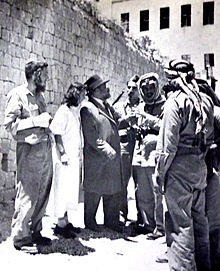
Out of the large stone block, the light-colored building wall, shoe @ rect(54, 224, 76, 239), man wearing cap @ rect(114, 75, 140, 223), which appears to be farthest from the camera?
the light-colored building wall

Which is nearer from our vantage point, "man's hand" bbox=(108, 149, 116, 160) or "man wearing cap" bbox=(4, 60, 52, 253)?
"man wearing cap" bbox=(4, 60, 52, 253)

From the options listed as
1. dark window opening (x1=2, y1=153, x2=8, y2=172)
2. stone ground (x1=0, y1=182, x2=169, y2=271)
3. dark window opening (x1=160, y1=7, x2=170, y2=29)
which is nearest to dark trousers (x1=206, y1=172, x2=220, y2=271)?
stone ground (x1=0, y1=182, x2=169, y2=271)

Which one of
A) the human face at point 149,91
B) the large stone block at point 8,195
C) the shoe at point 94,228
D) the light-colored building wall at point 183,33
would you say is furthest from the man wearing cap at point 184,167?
the light-colored building wall at point 183,33

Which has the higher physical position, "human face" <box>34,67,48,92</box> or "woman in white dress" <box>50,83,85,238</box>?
"human face" <box>34,67,48,92</box>

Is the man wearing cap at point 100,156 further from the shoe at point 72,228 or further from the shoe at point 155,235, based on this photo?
the shoe at point 155,235

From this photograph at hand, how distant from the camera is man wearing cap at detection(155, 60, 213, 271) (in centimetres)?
368

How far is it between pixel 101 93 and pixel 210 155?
180 cm

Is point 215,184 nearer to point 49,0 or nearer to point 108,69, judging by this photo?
point 49,0

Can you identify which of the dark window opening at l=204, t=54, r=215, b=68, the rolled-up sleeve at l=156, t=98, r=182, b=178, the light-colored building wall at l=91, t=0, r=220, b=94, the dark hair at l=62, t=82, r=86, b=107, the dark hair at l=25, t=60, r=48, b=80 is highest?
the light-colored building wall at l=91, t=0, r=220, b=94

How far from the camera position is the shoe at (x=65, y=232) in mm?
5115

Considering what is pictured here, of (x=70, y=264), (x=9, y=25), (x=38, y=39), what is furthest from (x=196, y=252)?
(x=38, y=39)

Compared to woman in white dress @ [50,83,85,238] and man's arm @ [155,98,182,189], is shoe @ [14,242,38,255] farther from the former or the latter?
man's arm @ [155,98,182,189]

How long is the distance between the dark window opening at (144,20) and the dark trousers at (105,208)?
18.0 meters

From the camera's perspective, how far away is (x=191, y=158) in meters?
3.76
